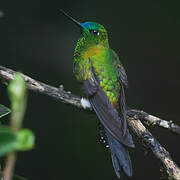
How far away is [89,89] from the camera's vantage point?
2.16 m

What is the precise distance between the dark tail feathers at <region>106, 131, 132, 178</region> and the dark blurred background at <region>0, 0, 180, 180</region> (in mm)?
1142

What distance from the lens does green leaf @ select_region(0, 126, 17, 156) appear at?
44 cm

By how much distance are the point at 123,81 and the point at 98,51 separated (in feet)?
1.18

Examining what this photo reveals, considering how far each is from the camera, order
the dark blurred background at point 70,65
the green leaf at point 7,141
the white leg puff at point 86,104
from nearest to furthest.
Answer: the green leaf at point 7,141, the white leg puff at point 86,104, the dark blurred background at point 70,65

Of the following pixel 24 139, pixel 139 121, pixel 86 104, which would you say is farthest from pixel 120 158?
pixel 24 139

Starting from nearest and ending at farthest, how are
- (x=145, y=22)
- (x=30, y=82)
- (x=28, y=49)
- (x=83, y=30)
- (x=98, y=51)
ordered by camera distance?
1. (x=30, y=82)
2. (x=98, y=51)
3. (x=83, y=30)
4. (x=28, y=49)
5. (x=145, y=22)

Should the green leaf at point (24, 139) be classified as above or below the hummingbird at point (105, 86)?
below

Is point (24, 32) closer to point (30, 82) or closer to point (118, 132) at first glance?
point (30, 82)

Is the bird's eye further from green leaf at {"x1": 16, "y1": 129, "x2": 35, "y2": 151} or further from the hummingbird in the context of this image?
green leaf at {"x1": 16, "y1": 129, "x2": 35, "y2": 151}

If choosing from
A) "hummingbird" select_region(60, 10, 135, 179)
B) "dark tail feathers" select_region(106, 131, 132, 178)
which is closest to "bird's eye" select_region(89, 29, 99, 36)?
"hummingbird" select_region(60, 10, 135, 179)

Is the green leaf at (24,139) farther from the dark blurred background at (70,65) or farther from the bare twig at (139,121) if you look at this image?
the dark blurred background at (70,65)

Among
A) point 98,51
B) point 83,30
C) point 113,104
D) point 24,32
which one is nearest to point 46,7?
point 24,32

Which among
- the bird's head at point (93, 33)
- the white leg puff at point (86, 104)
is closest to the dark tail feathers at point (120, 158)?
the white leg puff at point (86, 104)

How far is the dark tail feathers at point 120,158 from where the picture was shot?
5.53ft
